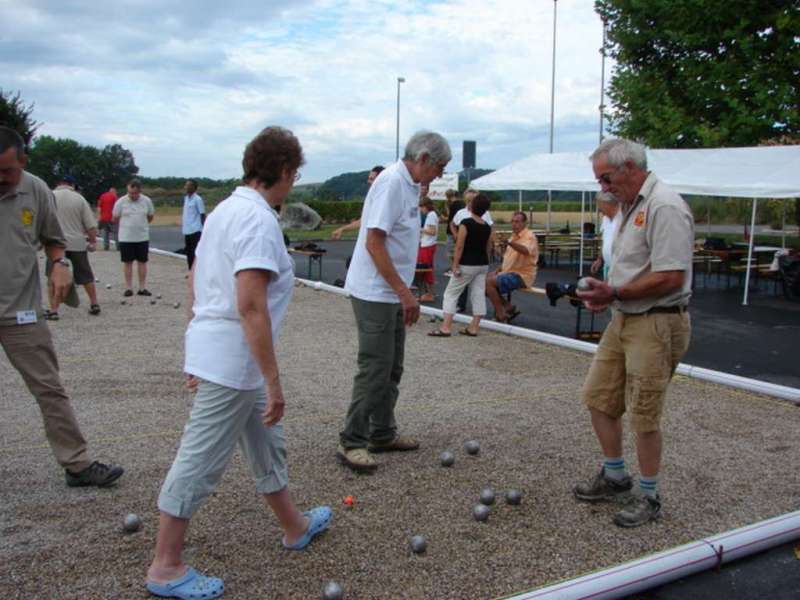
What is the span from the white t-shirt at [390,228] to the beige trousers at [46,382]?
1.79 meters

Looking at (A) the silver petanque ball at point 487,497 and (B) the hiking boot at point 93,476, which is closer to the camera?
(A) the silver petanque ball at point 487,497

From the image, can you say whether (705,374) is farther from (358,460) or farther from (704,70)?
(704,70)

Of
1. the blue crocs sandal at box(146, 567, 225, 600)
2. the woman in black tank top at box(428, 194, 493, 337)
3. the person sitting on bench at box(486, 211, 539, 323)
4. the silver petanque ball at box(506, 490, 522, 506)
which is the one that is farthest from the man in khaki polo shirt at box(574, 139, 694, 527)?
the person sitting on bench at box(486, 211, 539, 323)

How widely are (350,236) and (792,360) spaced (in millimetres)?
24778

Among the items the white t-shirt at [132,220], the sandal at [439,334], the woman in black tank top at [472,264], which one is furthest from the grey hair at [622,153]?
the white t-shirt at [132,220]

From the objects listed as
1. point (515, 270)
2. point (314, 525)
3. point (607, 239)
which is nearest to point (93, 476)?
point (314, 525)

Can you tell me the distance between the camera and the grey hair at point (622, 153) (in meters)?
3.92

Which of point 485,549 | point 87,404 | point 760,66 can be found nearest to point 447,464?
point 485,549

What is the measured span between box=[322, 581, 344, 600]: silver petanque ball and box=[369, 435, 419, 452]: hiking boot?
196 cm

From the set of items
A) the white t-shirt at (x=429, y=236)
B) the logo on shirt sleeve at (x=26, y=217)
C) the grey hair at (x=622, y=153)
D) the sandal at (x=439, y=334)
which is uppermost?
the grey hair at (x=622, y=153)

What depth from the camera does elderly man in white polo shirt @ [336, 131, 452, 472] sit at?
4.70m

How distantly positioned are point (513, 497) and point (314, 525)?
1168mm

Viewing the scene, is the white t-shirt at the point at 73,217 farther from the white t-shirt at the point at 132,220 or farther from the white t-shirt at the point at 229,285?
the white t-shirt at the point at 229,285

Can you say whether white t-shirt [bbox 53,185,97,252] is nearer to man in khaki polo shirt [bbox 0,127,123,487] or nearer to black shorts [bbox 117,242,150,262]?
black shorts [bbox 117,242,150,262]
